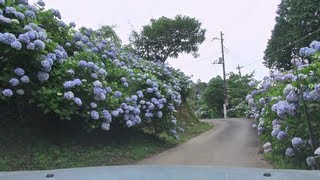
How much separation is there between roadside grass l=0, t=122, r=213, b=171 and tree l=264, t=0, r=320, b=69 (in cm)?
1819

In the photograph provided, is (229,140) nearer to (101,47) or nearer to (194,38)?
(101,47)

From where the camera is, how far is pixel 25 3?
11.4m

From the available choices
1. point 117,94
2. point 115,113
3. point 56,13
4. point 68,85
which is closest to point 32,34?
point 68,85

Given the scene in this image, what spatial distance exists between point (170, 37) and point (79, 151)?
21.4 metres

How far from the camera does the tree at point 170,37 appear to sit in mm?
31688

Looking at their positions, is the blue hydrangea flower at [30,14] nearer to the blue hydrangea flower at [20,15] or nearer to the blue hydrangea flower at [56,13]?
the blue hydrangea flower at [20,15]

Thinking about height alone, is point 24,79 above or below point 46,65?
below

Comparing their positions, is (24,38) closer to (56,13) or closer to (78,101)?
(78,101)

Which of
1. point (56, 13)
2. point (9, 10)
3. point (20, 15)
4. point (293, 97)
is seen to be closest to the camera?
point (293, 97)

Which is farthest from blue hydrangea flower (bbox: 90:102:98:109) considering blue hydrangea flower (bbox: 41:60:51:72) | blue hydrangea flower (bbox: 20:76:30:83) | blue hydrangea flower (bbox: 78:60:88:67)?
blue hydrangea flower (bbox: 20:76:30:83)

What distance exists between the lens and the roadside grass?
10016mm

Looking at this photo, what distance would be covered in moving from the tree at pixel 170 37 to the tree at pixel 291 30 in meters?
6.14

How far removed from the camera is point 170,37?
106 ft

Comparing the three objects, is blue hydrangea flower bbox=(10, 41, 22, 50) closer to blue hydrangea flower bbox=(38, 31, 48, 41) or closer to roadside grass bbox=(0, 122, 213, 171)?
blue hydrangea flower bbox=(38, 31, 48, 41)
